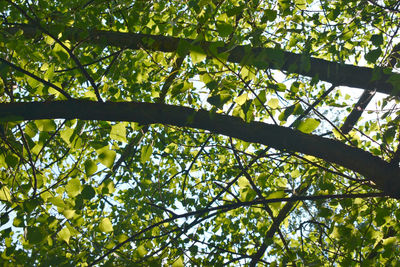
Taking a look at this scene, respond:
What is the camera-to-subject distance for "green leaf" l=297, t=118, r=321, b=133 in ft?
6.47

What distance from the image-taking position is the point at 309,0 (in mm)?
3908

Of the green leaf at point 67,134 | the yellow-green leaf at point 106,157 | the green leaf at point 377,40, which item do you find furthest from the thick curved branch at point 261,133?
the green leaf at point 377,40

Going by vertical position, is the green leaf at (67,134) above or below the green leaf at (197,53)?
below

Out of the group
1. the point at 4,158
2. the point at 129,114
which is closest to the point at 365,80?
the point at 129,114

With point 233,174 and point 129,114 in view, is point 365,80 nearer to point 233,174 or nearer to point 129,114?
point 129,114

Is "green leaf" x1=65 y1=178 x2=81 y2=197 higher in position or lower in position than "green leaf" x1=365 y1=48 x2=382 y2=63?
lower

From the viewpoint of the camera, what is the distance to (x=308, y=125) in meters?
1.99

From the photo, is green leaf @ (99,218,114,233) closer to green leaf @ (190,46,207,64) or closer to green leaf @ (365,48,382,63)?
green leaf @ (190,46,207,64)

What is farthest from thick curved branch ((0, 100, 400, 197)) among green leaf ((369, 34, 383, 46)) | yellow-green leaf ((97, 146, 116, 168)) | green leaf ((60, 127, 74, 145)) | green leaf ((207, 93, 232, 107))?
green leaf ((369, 34, 383, 46))

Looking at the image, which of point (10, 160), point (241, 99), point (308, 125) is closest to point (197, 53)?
point (241, 99)

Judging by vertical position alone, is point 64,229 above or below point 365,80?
below

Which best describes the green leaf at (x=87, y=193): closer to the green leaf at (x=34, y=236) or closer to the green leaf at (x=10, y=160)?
the green leaf at (x=34, y=236)

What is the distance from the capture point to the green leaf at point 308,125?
Answer: 6.47 ft

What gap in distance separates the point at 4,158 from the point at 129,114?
1.00 meters
